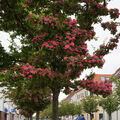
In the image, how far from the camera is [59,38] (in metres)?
8.34

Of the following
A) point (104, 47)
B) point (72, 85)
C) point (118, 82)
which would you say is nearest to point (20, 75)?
point (72, 85)

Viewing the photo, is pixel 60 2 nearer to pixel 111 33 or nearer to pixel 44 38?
pixel 44 38

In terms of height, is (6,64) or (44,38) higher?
(44,38)

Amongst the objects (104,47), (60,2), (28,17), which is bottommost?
(104,47)

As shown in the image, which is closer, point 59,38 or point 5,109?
point 59,38

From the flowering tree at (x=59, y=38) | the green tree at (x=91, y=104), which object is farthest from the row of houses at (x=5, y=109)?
the green tree at (x=91, y=104)

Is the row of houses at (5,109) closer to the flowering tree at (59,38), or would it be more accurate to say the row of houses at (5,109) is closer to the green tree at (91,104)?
Result: the flowering tree at (59,38)

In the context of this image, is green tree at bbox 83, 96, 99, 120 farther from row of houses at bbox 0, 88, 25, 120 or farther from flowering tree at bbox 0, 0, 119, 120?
flowering tree at bbox 0, 0, 119, 120

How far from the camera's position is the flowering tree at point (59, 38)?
8.01 metres

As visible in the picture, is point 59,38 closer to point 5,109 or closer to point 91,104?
point 5,109

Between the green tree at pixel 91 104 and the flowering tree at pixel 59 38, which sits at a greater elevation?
the flowering tree at pixel 59 38

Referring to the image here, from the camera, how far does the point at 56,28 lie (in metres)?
8.41

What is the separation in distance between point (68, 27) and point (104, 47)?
2.83 meters

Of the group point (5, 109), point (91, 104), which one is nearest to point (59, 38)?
point (5, 109)
